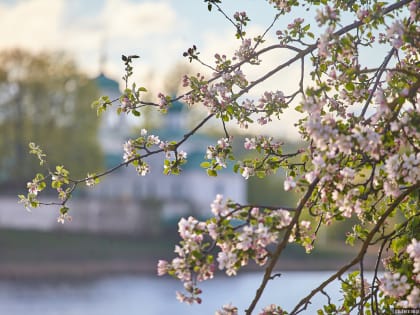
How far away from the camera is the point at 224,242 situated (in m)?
3.26

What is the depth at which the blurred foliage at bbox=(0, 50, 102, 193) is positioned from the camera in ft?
140

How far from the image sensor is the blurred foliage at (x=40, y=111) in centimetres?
4281

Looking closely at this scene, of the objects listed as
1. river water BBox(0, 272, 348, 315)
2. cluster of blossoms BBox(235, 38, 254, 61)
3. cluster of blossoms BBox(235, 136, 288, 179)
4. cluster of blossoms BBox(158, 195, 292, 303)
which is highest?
river water BBox(0, 272, 348, 315)

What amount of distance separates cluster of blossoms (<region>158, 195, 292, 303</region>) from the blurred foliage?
39.6 meters

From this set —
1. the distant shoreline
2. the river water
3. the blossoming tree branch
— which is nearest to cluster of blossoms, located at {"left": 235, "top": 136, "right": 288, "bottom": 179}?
the blossoming tree branch

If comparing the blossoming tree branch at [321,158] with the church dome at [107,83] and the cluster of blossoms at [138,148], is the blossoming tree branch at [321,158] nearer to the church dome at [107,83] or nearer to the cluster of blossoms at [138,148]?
the cluster of blossoms at [138,148]

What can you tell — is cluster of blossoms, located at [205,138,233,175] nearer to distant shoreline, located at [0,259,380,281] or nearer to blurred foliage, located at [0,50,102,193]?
blurred foliage, located at [0,50,102,193]

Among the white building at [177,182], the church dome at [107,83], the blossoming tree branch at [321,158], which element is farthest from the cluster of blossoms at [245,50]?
the church dome at [107,83]

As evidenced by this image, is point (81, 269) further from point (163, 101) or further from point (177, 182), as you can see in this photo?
point (163, 101)

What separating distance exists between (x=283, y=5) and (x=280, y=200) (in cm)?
4834

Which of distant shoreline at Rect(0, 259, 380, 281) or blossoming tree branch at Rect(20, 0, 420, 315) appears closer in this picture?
blossoming tree branch at Rect(20, 0, 420, 315)

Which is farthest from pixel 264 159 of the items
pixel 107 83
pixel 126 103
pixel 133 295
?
pixel 107 83

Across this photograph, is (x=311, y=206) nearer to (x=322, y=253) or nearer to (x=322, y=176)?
(x=322, y=176)

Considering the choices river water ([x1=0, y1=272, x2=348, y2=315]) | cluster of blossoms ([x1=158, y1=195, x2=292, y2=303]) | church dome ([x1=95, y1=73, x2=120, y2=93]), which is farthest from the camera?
church dome ([x1=95, y1=73, x2=120, y2=93])
